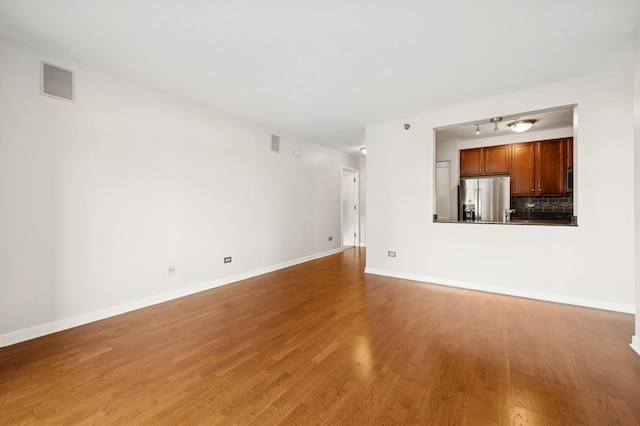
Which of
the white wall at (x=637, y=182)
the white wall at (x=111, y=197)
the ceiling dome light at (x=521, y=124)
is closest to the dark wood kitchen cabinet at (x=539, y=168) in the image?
the ceiling dome light at (x=521, y=124)

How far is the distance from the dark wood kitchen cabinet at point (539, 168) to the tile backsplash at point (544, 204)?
50 cm

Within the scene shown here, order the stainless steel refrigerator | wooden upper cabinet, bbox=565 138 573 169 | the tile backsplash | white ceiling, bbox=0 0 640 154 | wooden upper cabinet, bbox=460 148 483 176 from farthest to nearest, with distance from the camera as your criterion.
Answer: wooden upper cabinet, bbox=460 148 483 176 < the stainless steel refrigerator < the tile backsplash < wooden upper cabinet, bbox=565 138 573 169 < white ceiling, bbox=0 0 640 154

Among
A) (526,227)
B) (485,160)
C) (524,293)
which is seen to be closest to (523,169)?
(485,160)

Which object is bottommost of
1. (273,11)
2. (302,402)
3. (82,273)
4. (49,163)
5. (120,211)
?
(302,402)

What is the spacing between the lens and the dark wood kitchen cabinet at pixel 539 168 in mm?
5020

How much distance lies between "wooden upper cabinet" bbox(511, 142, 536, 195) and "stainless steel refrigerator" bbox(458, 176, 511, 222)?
0.13 m

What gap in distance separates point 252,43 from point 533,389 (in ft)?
11.4

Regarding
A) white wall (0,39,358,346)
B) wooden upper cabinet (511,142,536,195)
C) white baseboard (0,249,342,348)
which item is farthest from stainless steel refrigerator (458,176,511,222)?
white baseboard (0,249,342,348)

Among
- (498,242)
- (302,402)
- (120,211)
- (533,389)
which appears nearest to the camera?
(302,402)

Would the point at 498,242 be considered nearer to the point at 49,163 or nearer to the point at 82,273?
the point at 82,273

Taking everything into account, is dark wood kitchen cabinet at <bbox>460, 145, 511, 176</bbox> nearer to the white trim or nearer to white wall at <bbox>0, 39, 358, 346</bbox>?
the white trim

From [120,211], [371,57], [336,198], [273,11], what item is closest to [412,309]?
[371,57]

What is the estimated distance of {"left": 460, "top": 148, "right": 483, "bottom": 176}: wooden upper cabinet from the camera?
5.75 meters

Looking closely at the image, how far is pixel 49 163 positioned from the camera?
8.53ft
